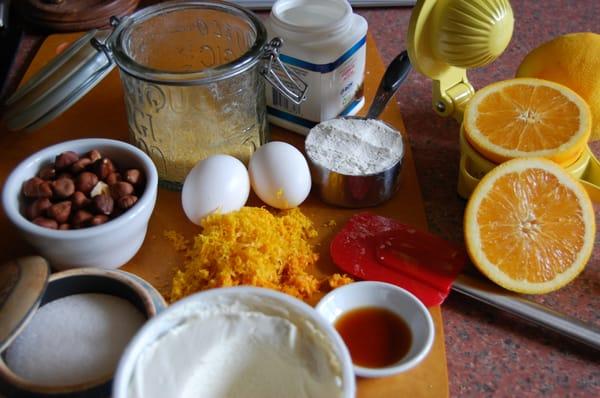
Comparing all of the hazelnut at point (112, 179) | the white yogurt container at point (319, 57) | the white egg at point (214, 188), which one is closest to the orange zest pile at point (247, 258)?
the white egg at point (214, 188)

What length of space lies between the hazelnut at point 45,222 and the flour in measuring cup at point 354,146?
351 millimetres

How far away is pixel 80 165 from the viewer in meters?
0.80

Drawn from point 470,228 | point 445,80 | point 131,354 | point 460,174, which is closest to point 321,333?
point 131,354

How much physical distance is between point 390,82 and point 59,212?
53 centimetres

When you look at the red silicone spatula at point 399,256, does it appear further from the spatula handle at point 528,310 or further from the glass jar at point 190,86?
the glass jar at point 190,86

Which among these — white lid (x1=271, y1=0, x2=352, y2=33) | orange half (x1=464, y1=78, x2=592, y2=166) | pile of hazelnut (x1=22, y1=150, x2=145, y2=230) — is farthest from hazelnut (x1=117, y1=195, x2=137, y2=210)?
orange half (x1=464, y1=78, x2=592, y2=166)

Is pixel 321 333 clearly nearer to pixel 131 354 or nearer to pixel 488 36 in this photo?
pixel 131 354

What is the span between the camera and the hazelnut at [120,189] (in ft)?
2.53

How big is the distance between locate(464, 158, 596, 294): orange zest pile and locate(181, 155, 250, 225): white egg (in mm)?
299

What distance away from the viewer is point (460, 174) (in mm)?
892

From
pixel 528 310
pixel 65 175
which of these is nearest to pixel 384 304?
pixel 528 310

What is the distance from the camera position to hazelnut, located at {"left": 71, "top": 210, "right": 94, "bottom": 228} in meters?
0.75

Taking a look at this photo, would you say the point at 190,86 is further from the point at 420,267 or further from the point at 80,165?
the point at 420,267

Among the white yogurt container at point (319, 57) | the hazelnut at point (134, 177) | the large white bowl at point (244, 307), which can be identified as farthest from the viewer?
the white yogurt container at point (319, 57)
